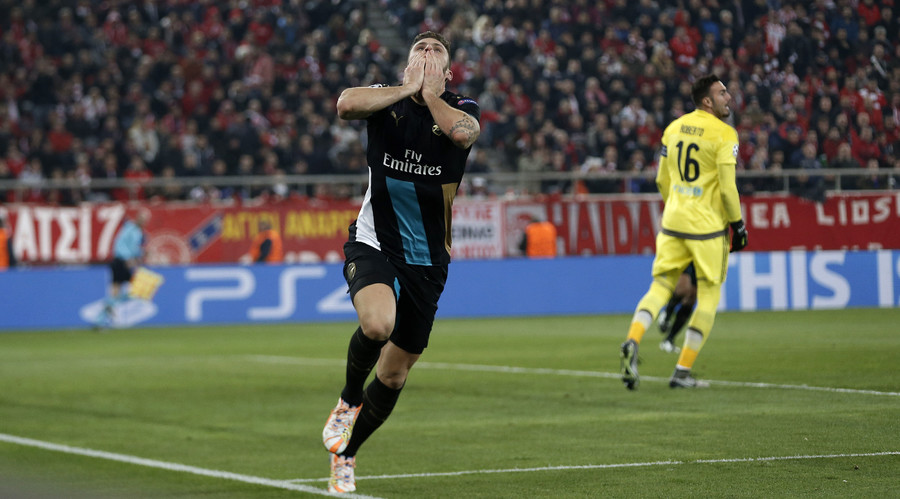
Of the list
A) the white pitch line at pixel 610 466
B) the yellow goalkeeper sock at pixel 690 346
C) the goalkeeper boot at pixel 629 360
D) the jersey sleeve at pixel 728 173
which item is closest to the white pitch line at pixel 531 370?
the yellow goalkeeper sock at pixel 690 346

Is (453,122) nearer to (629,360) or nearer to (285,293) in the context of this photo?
(629,360)

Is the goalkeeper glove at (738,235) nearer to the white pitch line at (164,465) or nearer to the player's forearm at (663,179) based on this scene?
the player's forearm at (663,179)

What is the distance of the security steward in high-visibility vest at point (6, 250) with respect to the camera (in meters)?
24.1

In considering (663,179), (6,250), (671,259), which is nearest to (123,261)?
(6,250)

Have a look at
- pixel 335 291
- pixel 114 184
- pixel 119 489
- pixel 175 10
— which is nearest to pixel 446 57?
pixel 119 489

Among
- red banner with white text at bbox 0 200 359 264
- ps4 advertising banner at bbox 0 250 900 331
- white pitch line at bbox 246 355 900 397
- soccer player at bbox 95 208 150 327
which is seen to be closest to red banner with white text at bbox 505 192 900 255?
ps4 advertising banner at bbox 0 250 900 331

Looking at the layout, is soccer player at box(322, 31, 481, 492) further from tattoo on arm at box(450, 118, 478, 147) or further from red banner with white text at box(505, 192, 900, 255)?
red banner with white text at box(505, 192, 900, 255)

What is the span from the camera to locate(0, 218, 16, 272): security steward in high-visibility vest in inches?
949

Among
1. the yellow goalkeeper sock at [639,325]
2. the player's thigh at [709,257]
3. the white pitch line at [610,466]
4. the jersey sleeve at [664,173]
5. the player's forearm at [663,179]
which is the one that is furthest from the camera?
the player's forearm at [663,179]

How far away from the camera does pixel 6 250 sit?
79.5 ft

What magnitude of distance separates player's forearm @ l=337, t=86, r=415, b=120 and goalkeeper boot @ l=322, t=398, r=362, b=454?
4.64ft

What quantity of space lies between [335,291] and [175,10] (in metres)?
8.16

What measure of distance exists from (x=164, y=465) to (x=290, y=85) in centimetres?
1957

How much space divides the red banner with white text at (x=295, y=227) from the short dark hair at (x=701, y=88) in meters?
13.4
